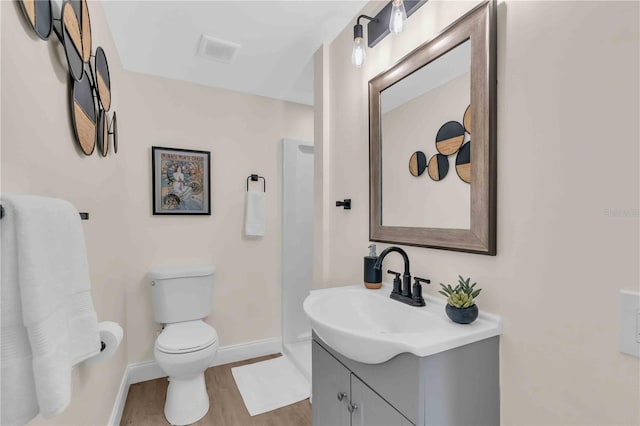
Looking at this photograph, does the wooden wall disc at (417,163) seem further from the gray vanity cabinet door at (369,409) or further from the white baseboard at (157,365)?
the white baseboard at (157,365)

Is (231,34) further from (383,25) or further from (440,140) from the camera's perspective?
(440,140)

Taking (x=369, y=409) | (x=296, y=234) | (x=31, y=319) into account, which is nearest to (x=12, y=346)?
(x=31, y=319)

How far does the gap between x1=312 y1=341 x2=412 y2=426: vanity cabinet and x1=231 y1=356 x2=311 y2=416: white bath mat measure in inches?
27.5

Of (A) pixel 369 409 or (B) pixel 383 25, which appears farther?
(B) pixel 383 25

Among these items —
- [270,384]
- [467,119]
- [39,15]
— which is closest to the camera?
[39,15]

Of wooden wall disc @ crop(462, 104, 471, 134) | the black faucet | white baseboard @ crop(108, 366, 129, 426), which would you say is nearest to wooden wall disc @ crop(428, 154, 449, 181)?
wooden wall disc @ crop(462, 104, 471, 134)

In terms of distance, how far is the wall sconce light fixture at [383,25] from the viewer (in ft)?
3.72

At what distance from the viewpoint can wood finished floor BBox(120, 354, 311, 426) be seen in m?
1.76

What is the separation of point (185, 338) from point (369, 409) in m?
1.31

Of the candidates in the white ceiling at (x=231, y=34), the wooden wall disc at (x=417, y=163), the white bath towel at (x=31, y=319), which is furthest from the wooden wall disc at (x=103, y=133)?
the wooden wall disc at (x=417, y=163)

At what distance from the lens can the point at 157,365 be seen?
2.26 meters

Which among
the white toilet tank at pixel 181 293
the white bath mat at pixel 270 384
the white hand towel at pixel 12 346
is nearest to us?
the white hand towel at pixel 12 346

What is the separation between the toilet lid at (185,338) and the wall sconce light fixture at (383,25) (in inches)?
68.4

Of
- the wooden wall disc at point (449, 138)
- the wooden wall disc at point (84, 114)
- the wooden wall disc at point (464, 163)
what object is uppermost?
the wooden wall disc at point (84, 114)
